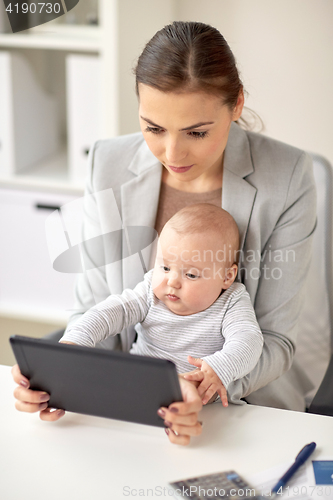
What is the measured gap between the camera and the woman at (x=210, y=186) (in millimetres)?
1067

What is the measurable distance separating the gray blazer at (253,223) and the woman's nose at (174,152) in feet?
0.66

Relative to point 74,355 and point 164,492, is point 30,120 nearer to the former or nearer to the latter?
point 74,355

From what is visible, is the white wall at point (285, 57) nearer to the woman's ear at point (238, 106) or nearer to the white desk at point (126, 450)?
the woman's ear at point (238, 106)

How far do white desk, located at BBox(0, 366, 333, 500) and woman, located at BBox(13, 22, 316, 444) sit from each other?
0.13 metres

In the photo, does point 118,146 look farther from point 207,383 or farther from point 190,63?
point 207,383

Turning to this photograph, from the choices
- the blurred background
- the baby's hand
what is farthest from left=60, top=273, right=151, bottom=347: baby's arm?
the blurred background

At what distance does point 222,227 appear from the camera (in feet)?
3.73

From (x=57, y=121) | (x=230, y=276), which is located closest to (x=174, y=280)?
(x=230, y=276)

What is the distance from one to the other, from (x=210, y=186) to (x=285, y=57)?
2.93ft

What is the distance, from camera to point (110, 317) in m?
1.10

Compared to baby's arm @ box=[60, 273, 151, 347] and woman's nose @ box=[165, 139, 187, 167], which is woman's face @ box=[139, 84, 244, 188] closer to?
woman's nose @ box=[165, 139, 187, 167]

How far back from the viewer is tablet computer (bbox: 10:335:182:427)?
2.53ft

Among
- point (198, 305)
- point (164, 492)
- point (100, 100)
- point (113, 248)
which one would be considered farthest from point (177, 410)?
point (100, 100)

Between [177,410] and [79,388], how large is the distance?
161mm
